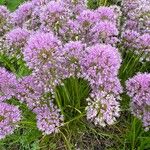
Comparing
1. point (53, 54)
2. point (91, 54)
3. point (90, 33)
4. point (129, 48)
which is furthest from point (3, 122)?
point (129, 48)

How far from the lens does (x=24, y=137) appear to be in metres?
2.47

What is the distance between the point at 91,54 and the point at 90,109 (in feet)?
0.82

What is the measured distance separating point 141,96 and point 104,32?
398 millimetres

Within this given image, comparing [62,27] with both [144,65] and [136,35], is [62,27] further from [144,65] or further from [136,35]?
[144,65]

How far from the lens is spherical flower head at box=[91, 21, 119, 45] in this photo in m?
2.12

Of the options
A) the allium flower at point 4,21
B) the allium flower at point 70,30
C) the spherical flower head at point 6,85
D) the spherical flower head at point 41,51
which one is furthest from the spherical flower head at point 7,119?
the allium flower at point 4,21

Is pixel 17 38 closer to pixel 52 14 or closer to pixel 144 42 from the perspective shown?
pixel 52 14

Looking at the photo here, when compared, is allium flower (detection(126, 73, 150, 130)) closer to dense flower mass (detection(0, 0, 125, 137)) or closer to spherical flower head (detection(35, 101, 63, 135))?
dense flower mass (detection(0, 0, 125, 137))

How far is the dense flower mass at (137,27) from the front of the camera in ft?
7.25

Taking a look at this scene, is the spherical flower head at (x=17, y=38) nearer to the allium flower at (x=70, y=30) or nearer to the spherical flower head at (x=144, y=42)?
the allium flower at (x=70, y=30)

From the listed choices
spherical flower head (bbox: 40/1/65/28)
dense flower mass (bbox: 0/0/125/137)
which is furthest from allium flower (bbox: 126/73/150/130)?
spherical flower head (bbox: 40/1/65/28)

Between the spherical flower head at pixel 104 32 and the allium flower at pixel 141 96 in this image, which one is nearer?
the allium flower at pixel 141 96

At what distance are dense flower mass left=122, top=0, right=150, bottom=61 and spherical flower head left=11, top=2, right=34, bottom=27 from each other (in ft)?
1.85

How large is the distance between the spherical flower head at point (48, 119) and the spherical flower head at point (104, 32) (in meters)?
0.42
